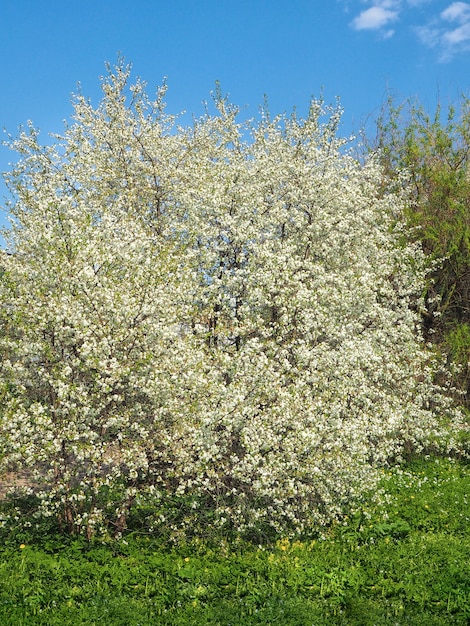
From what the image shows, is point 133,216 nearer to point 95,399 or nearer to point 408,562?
point 95,399

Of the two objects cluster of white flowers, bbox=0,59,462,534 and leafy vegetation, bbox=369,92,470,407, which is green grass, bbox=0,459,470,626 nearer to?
cluster of white flowers, bbox=0,59,462,534

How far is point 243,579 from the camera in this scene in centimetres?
866

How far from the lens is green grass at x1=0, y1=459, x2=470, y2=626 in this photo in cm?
773

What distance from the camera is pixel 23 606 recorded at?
7.81 metres

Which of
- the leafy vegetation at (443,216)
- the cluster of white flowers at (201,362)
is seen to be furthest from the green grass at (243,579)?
the leafy vegetation at (443,216)

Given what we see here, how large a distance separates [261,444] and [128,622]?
10.2ft

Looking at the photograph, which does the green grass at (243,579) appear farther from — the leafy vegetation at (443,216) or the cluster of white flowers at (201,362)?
the leafy vegetation at (443,216)

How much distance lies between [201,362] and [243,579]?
3.16 meters

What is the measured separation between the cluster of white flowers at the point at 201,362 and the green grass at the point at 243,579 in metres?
0.51

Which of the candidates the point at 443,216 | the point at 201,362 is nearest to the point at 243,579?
the point at 201,362

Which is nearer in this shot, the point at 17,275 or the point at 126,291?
the point at 126,291

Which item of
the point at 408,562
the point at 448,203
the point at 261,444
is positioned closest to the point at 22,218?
the point at 261,444

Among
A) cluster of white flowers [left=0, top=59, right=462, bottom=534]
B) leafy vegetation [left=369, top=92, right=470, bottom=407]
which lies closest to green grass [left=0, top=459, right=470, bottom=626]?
cluster of white flowers [left=0, top=59, right=462, bottom=534]

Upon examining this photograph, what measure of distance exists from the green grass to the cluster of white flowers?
508 mm
